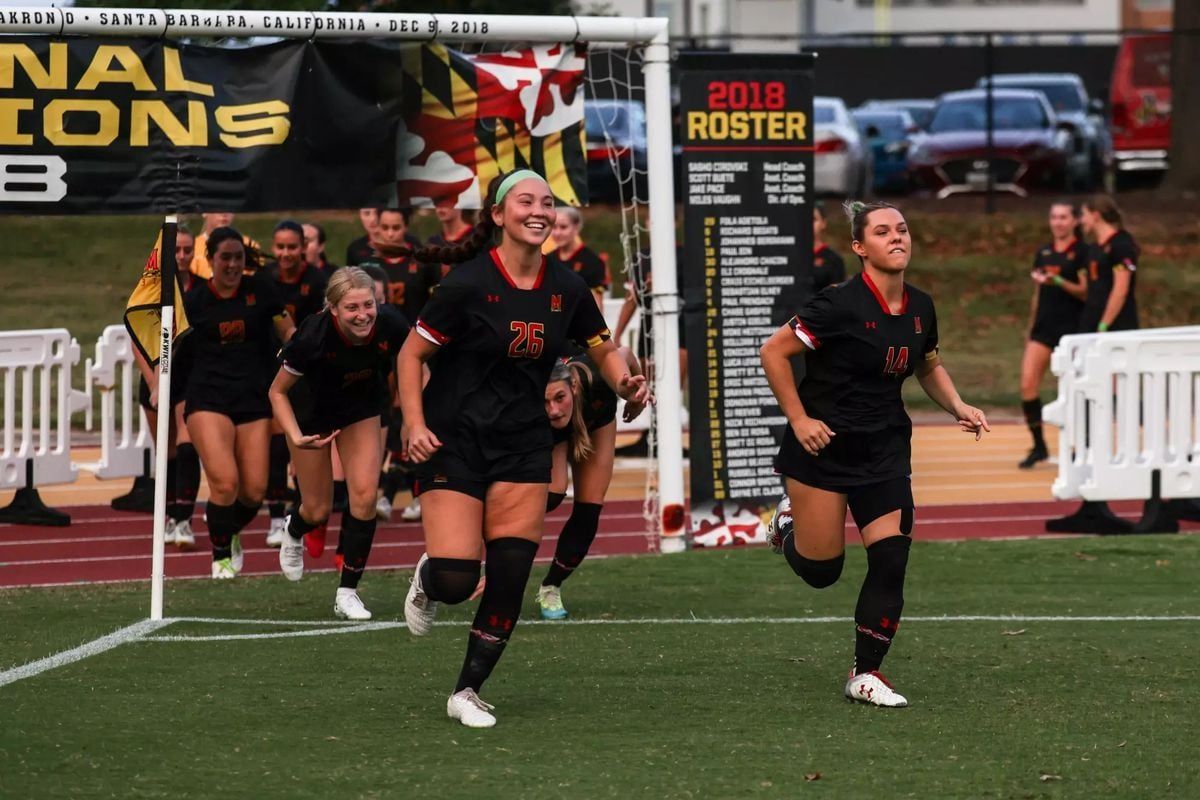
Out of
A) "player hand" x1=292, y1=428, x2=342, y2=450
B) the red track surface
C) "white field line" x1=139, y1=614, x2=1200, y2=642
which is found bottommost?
the red track surface

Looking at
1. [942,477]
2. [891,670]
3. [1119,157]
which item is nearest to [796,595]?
[891,670]

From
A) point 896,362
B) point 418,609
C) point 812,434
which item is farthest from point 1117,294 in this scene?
point 418,609

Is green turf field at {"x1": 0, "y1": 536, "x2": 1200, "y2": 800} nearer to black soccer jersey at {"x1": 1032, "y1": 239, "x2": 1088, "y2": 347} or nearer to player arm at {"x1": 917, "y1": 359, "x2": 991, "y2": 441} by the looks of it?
player arm at {"x1": 917, "y1": 359, "x2": 991, "y2": 441}

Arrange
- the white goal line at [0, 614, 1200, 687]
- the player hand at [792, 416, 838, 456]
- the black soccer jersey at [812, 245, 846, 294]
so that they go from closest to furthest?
the player hand at [792, 416, 838, 456]
the white goal line at [0, 614, 1200, 687]
the black soccer jersey at [812, 245, 846, 294]

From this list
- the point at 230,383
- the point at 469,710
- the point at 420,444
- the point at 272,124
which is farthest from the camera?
the point at 230,383

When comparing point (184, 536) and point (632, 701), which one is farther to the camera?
point (184, 536)

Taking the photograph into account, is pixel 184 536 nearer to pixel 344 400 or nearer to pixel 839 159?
pixel 344 400

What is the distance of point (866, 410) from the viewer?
Answer: 7570 mm

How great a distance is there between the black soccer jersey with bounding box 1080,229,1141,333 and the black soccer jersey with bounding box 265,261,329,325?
642 centimetres

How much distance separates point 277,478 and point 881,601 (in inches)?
261

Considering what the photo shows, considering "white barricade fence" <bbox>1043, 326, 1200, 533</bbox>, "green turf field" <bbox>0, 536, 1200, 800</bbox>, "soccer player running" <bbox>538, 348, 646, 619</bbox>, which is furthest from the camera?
"white barricade fence" <bbox>1043, 326, 1200, 533</bbox>

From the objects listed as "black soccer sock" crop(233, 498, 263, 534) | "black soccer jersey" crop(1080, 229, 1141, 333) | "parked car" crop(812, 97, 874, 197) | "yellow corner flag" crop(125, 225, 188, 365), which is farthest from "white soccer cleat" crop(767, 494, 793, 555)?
"parked car" crop(812, 97, 874, 197)

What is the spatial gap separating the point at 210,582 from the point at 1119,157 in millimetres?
22601

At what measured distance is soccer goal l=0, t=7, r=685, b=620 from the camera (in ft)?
34.3
